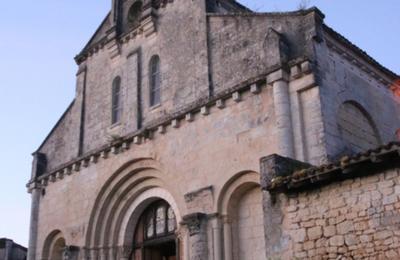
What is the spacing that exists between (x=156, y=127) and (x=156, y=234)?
9.94 feet

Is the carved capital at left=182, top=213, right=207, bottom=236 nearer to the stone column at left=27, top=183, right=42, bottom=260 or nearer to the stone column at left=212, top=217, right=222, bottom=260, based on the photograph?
the stone column at left=212, top=217, right=222, bottom=260

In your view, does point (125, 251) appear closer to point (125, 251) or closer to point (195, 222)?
point (125, 251)

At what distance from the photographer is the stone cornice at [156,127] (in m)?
13.3

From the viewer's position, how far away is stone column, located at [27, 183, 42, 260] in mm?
18797

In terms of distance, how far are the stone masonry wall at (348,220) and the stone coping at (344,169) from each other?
123 millimetres

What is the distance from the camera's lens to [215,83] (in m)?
14.4

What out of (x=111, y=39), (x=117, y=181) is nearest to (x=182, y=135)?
(x=117, y=181)

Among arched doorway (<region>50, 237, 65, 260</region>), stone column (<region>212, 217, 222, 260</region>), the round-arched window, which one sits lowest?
stone column (<region>212, 217, 222, 260</region>)

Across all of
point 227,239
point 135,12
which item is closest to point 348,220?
point 227,239

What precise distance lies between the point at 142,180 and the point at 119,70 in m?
3.80

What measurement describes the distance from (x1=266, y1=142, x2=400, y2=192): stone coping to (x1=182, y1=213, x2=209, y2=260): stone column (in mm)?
3944

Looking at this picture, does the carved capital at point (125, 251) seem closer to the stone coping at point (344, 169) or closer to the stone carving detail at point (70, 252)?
the stone carving detail at point (70, 252)

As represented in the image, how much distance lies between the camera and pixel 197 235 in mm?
13203

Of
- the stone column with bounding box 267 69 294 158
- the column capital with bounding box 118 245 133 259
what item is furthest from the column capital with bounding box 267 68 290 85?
the column capital with bounding box 118 245 133 259
